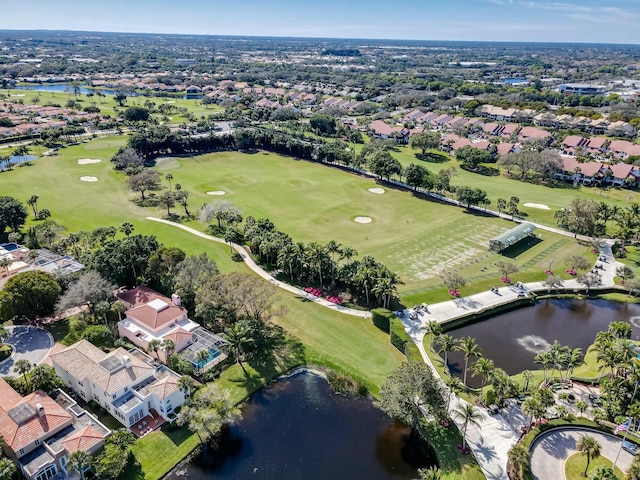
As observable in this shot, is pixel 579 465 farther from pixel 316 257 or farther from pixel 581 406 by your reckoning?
pixel 316 257

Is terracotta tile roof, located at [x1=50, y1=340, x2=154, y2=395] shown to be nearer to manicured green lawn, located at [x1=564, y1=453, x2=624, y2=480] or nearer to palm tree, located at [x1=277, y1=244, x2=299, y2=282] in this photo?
palm tree, located at [x1=277, y1=244, x2=299, y2=282]

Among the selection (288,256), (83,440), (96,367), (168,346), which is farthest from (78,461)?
(288,256)

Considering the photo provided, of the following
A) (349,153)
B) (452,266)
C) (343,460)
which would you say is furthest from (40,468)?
(349,153)

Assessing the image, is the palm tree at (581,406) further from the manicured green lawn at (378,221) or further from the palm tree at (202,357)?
the palm tree at (202,357)

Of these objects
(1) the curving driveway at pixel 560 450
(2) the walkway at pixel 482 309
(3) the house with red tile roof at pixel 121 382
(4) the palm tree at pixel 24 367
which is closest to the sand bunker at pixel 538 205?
(2) the walkway at pixel 482 309

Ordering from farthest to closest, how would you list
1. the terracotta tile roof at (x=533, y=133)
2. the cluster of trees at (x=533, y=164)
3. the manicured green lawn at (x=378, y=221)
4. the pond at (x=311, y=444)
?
the terracotta tile roof at (x=533, y=133)
the cluster of trees at (x=533, y=164)
the manicured green lawn at (x=378, y=221)
the pond at (x=311, y=444)

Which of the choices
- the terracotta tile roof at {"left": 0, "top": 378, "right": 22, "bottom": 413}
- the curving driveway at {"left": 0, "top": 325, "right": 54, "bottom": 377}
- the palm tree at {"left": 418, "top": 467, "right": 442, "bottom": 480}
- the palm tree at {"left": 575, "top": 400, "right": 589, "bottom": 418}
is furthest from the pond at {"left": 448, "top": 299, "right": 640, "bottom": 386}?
the curving driveway at {"left": 0, "top": 325, "right": 54, "bottom": 377}
